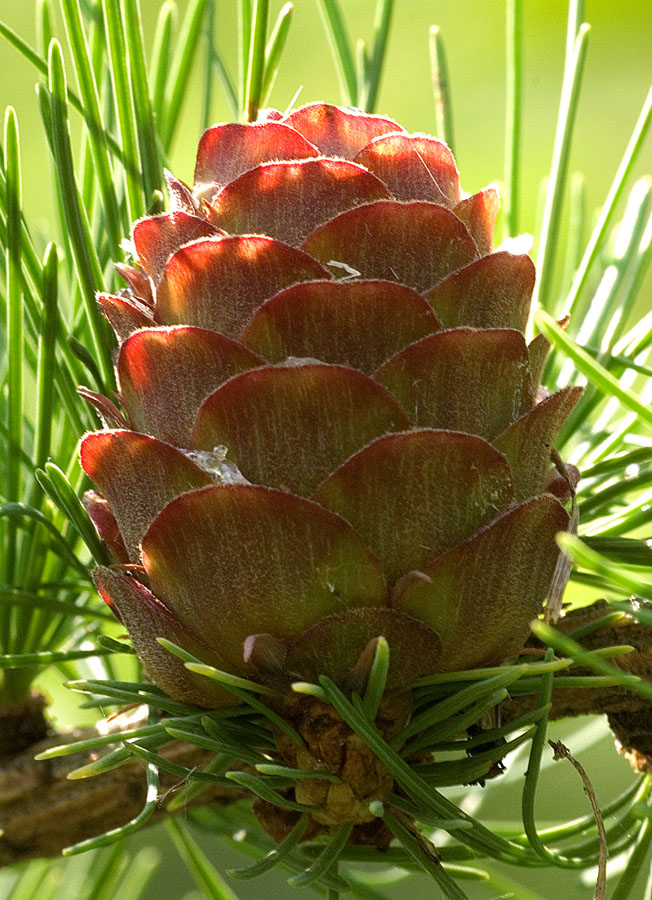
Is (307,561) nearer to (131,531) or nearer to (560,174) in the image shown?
(131,531)

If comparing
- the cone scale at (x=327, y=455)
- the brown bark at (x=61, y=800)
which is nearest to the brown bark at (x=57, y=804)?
the brown bark at (x=61, y=800)

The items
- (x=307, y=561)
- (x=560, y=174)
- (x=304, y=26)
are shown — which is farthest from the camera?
(x=304, y=26)

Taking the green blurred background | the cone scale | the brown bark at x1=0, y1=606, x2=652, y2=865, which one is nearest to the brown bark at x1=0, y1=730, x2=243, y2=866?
the brown bark at x1=0, y1=606, x2=652, y2=865

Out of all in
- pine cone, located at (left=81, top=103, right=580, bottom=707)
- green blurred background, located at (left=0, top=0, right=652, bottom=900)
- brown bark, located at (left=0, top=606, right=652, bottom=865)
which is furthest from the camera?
green blurred background, located at (left=0, top=0, right=652, bottom=900)

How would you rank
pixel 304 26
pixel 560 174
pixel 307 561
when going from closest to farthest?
pixel 307 561
pixel 560 174
pixel 304 26

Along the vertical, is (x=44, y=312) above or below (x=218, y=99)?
above

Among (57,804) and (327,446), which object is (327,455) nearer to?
(327,446)

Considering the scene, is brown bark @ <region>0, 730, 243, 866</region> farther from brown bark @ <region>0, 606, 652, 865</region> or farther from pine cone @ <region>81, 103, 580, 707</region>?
pine cone @ <region>81, 103, 580, 707</region>

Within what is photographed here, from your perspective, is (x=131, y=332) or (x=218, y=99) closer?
(x=131, y=332)


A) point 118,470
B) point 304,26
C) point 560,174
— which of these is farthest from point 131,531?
point 304,26
